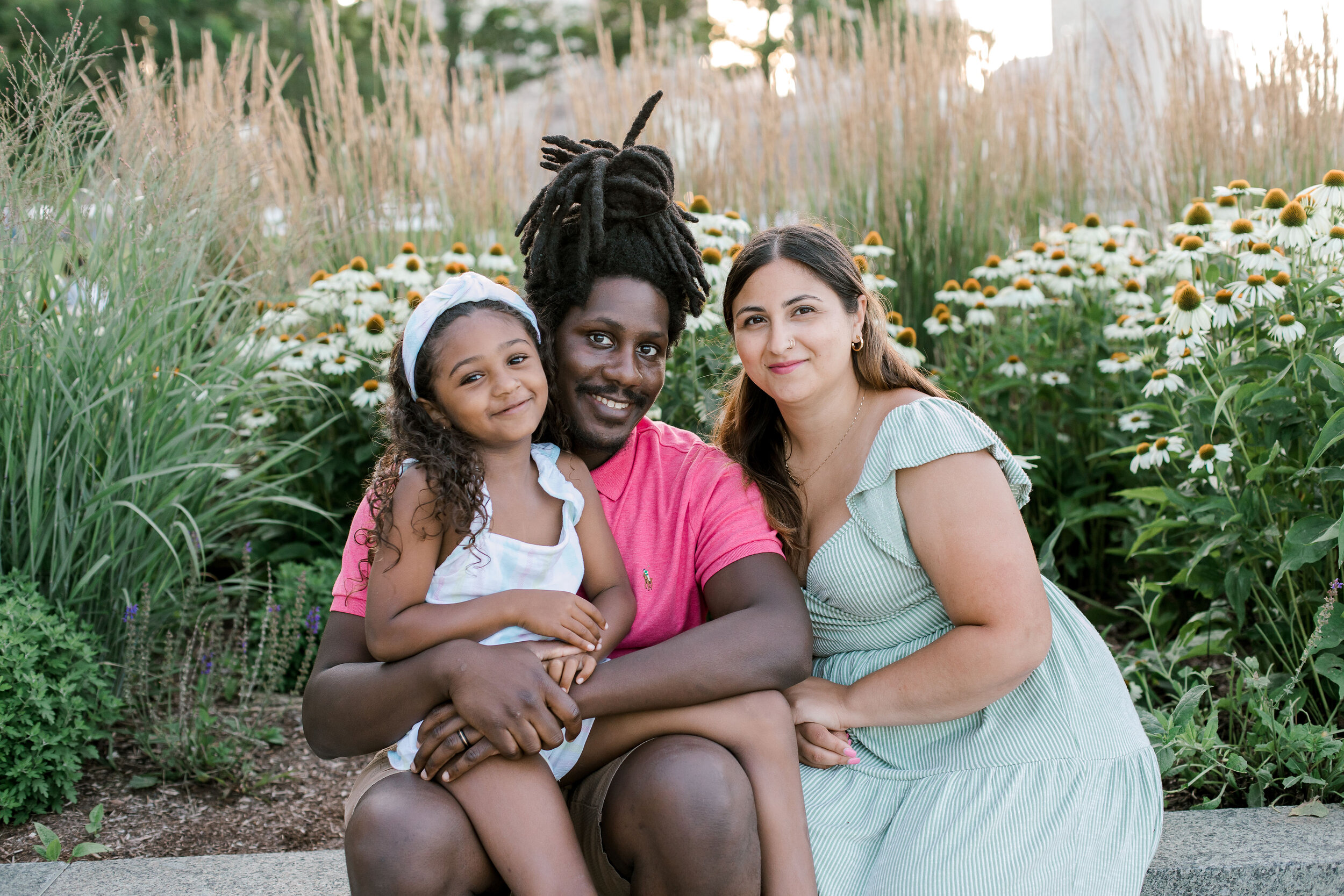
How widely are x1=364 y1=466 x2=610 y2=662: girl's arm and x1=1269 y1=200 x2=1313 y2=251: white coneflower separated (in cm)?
205

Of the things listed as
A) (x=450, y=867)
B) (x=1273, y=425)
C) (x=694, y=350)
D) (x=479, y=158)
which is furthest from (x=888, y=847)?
(x=479, y=158)

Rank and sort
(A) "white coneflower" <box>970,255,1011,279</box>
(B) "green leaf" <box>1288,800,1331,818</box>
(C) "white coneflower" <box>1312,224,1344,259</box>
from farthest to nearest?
1. (A) "white coneflower" <box>970,255,1011,279</box>
2. (C) "white coneflower" <box>1312,224,1344,259</box>
3. (B) "green leaf" <box>1288,800,1331,818</box>

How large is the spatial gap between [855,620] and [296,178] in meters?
3.82

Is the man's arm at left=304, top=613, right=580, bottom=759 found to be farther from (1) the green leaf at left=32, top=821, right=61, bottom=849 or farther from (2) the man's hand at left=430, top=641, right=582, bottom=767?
(1) the green leaf at left=32, top=821, right=61, bottom=849

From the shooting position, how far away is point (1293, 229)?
8.80ft

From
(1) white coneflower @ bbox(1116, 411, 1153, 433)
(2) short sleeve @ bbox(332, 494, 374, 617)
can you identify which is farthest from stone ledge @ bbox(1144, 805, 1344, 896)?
(2) short sleeve @ bbox(332, 494, 374, 617)

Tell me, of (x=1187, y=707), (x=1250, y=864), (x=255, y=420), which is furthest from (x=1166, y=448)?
(x=255, y=420)

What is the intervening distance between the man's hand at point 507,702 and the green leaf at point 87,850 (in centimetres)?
110

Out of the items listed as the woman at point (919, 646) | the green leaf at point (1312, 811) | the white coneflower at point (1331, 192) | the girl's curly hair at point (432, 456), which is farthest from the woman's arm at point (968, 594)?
the white coneflower at point (1331, 192)

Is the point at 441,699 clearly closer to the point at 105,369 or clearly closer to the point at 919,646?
the point at 919,646

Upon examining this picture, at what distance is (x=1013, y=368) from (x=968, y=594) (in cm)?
196

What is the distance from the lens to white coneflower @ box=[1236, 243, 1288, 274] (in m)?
2.77

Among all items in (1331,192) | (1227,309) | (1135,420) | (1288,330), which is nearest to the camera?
(1288,330)

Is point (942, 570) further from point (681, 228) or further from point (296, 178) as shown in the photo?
point (296, 178)
